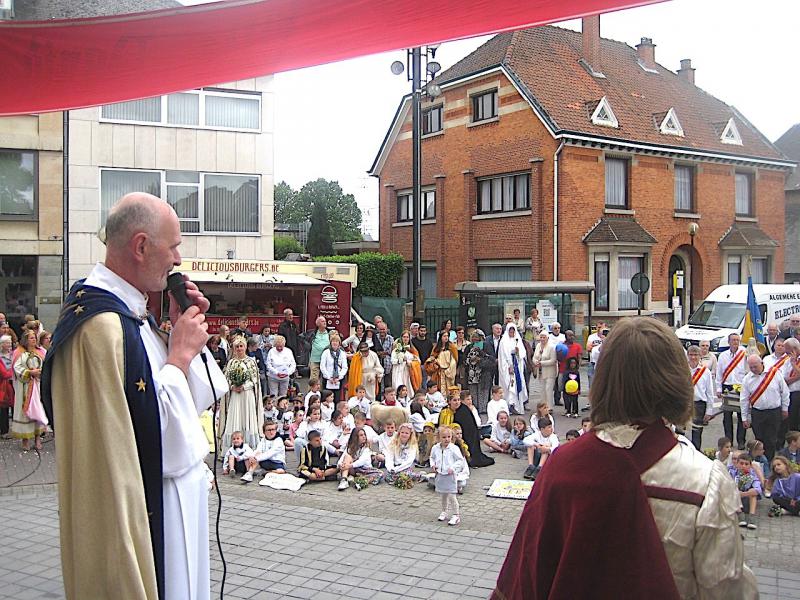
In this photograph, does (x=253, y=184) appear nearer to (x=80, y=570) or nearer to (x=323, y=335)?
(x=323, y=335)

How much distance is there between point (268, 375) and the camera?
14.9m

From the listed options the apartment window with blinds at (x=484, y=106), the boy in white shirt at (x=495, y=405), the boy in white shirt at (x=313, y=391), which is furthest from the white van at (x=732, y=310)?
the boy in white shirt at (x=313, y=391)

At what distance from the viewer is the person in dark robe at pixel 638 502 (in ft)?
7.01

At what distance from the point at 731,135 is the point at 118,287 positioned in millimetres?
33769

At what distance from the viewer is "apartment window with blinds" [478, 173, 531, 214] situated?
92.8ft

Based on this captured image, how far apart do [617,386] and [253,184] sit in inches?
830

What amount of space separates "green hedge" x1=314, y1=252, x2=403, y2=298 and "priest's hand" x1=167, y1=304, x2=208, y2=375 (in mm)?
29709

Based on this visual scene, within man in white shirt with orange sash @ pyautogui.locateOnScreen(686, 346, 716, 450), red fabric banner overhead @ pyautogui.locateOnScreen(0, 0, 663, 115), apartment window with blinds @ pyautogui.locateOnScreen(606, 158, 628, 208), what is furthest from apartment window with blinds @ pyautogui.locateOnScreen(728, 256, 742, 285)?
red fabric banner overhead @ pyautogui.locateOnScreen(0, 0, 663, 115)

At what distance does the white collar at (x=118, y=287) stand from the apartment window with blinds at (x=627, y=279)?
2622 cm

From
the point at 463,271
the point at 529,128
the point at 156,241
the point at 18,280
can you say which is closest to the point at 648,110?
the point at 529,128

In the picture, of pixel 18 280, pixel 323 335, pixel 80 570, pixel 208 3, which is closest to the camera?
pixel 80 570

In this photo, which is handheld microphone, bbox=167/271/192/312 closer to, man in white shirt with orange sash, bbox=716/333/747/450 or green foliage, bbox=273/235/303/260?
man in white shirt with orange sash, bbox=716/333/747/450

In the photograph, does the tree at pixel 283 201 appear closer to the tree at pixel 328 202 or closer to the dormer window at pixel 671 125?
the tree at pixel 328 202

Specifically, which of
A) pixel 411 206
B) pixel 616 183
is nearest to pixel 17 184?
pixel 411 206
